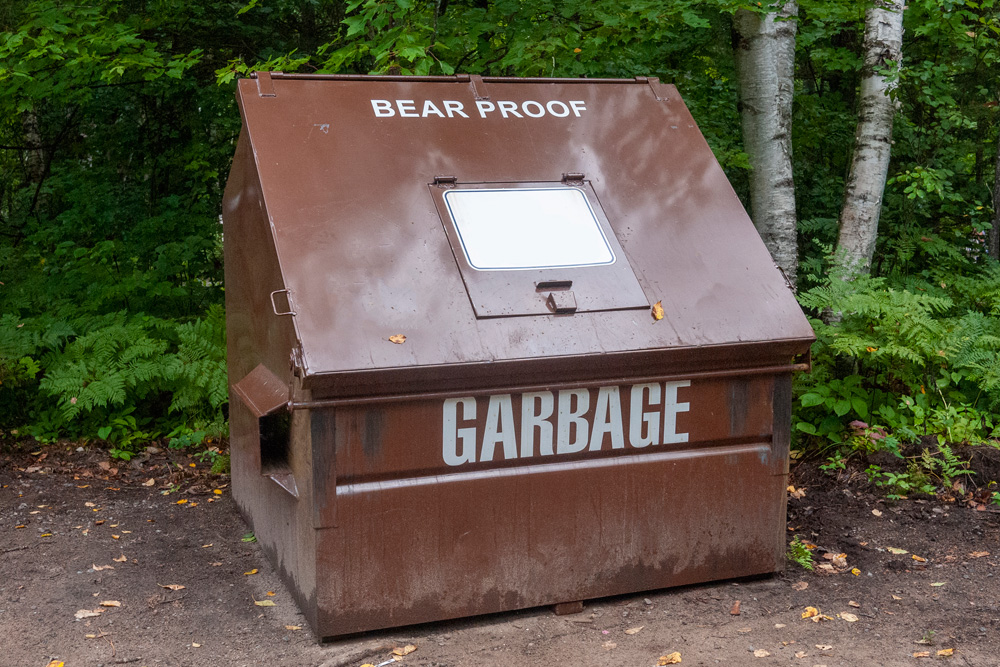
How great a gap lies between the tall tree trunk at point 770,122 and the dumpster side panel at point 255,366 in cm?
316

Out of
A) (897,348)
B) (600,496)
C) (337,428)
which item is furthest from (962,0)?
(337,428)

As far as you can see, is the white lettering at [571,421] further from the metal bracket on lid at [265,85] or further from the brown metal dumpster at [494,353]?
the metal bracket on lid at [265,85]

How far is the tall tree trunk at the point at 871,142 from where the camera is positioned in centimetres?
518

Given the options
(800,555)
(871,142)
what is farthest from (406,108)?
(871,142)

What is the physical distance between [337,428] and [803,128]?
5279 millimetres

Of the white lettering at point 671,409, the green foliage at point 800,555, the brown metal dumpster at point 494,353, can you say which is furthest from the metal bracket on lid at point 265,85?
the green foliage at point 800,555

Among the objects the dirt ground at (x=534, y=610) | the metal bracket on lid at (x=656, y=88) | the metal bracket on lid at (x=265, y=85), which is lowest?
the dirt ground at (x=534, y=610)

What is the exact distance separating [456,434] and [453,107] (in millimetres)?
1370

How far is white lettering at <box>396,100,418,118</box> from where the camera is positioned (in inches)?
137

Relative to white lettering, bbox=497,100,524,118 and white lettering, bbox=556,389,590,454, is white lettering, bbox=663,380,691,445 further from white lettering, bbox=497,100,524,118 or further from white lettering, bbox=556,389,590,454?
white lettering, bbox=497,100,524,118

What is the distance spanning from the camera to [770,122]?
5.44 meters

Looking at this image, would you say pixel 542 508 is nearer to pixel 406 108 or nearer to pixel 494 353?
pixel 494 353

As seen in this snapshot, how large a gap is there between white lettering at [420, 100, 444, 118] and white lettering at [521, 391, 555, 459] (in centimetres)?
122

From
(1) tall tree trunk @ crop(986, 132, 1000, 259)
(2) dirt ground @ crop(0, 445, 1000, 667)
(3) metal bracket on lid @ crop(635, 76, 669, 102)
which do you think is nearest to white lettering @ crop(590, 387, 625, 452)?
(2) dirt ground @ crop(0, 445, 1000, 667)
